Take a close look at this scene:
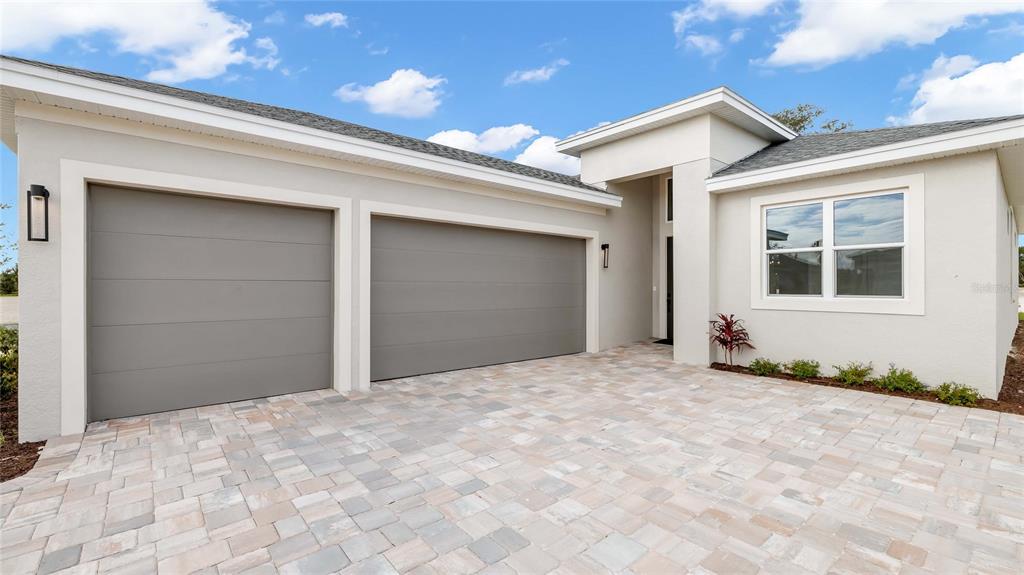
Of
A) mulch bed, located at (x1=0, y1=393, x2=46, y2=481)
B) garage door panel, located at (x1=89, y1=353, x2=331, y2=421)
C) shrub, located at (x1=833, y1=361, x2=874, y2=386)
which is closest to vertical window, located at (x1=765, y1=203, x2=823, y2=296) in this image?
shrub, located at (x1=833, y1=361, x2=874, y2=386)

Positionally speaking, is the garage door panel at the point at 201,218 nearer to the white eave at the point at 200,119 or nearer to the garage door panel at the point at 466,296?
the white eave at the point at 200,119

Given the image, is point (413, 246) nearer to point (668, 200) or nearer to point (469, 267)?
point (469, 267)

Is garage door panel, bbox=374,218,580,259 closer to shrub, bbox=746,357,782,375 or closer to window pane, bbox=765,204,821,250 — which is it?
window pane, bbox=765,204,821,250

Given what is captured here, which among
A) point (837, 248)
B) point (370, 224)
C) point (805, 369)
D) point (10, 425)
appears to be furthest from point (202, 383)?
point (837, 248)

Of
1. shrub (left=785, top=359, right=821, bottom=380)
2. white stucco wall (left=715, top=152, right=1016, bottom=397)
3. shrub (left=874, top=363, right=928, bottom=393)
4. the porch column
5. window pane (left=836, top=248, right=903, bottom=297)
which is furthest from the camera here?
the porch column

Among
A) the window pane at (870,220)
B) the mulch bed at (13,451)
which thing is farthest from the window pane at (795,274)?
the mulch bed at (13,451)

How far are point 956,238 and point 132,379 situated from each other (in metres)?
9.63

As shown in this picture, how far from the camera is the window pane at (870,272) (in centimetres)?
595

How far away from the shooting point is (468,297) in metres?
7.03

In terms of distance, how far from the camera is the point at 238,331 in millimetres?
4984

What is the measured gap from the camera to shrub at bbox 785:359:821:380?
6512 mm

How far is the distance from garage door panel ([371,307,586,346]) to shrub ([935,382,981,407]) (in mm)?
5210

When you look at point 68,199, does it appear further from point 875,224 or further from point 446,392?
point 875,224

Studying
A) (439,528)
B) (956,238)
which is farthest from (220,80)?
(956,238)
